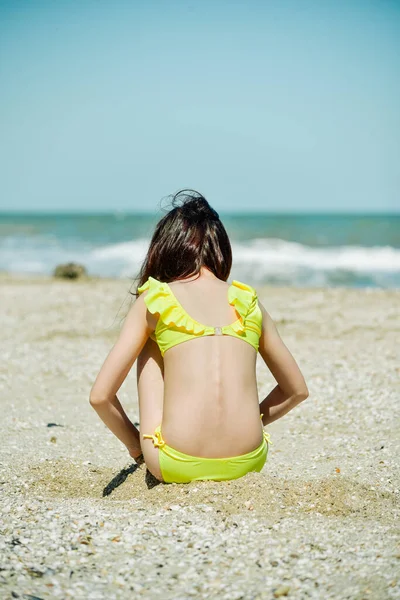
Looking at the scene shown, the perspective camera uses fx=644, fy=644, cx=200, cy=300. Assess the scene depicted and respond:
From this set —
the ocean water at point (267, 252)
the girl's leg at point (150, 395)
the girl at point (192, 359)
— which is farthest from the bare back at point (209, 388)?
the ocean water at point (267, 252)

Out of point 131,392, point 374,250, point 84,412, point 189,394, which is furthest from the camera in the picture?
point 374,250

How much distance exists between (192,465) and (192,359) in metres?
0.52

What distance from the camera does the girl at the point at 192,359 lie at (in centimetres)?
301

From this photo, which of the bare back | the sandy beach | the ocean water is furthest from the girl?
the ocean water

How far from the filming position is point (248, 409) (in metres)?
3.12

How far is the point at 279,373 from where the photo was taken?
3.47 metres

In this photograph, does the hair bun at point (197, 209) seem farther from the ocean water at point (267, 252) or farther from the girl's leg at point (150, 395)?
the ocean water at point (267, 252)

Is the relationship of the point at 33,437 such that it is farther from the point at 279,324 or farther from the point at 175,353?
the point at 279,324

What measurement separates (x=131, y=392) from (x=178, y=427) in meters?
3.43

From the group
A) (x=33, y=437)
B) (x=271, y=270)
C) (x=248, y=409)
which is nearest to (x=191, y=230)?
(x=248, y=409)

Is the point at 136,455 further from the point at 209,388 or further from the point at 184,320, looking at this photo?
the point at 184,320

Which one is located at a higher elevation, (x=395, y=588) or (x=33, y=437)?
(x=395, y=588)

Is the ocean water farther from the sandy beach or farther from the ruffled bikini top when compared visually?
the ruffled bikini top

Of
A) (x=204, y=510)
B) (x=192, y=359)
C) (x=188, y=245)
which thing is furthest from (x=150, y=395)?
(x=188, y=245)
